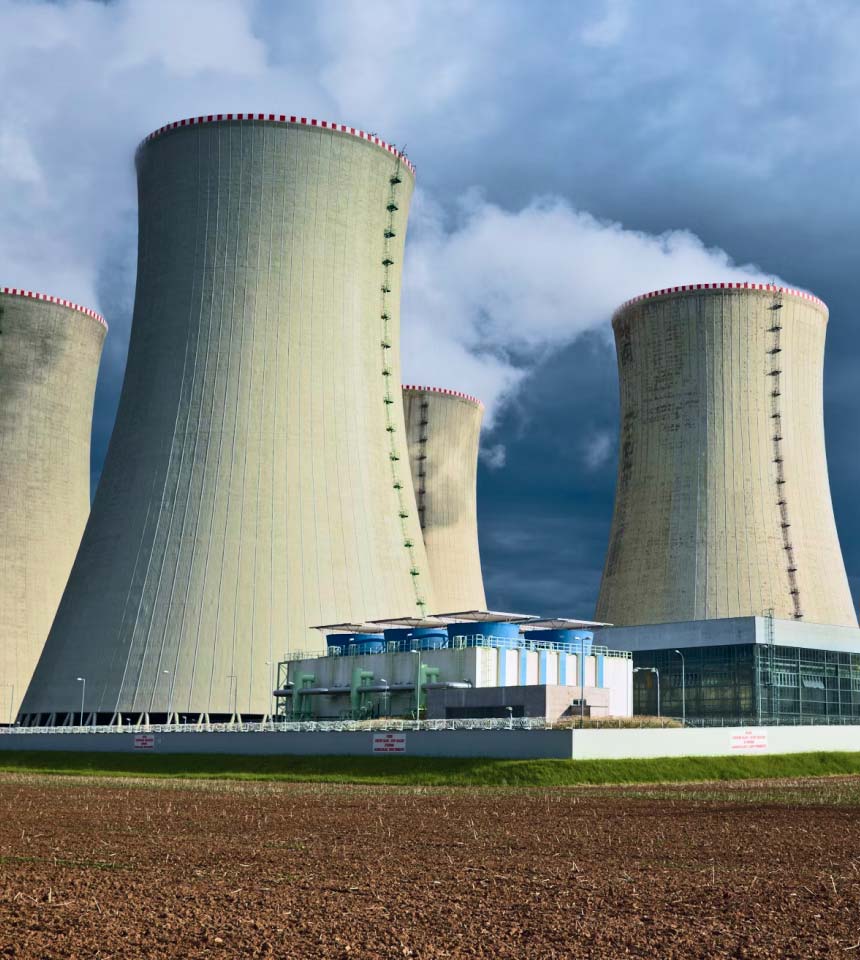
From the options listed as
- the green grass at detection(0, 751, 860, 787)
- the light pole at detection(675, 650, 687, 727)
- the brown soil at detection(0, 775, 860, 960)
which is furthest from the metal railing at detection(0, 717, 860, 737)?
the brown soil at detection(0, 775, 860, 960)

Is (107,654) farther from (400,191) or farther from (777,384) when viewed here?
(777,384)

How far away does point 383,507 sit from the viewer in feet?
115

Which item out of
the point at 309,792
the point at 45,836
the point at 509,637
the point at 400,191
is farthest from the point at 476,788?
the point at 400,191

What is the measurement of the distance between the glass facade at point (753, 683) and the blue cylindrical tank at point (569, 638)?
4135 millimetres

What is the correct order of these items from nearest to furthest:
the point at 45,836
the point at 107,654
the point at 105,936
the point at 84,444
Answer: the point at 105,936 → the point at 45,836 → the point at 107,654 → the point at 84,444

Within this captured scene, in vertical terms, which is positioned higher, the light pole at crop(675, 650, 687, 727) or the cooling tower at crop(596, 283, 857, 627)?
the cooling tower at crop(596, 283, 857, 627)

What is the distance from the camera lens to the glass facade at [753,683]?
3847 cm

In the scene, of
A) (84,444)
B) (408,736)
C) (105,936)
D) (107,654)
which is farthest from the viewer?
(84,444)

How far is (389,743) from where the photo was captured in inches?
1128

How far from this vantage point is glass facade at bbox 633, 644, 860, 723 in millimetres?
38469

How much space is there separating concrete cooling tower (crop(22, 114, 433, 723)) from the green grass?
173cm

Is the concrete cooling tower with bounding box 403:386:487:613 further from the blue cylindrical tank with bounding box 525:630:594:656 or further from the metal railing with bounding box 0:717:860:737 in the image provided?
the metal railing with bounding box 0:717:860:737

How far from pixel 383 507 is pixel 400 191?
912cm

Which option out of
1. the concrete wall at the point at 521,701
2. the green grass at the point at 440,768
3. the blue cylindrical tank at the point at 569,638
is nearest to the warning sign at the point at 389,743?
the green grass at the point at 440,768
